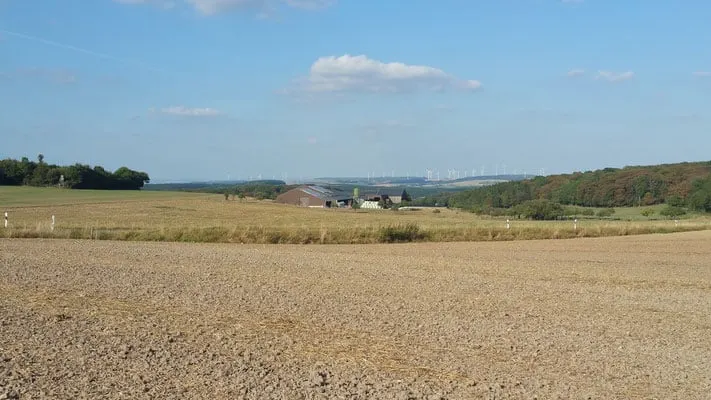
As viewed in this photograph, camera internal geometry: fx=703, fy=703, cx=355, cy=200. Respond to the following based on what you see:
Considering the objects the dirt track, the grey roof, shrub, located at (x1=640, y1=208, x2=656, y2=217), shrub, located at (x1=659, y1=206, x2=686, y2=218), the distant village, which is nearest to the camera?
the dirt track

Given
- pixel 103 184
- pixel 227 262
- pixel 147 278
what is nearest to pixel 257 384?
pixel 147 278

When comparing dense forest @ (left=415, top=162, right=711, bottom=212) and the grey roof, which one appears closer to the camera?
dense forest @ (left=415, top=162, right=711, bottom=212)

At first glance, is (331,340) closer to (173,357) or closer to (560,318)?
(173,357)

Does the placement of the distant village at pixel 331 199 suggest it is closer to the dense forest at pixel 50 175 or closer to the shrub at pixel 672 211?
the dense forest at pixel 50 175

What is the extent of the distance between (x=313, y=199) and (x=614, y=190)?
3463 centimetres

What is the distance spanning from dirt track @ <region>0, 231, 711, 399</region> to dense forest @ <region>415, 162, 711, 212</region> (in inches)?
2066

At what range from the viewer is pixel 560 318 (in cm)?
1128

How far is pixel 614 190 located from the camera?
77.2m

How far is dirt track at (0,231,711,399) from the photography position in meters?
6.79

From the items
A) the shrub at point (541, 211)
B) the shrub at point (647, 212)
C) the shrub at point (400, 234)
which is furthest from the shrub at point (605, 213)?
the shrub at point (400, 234)

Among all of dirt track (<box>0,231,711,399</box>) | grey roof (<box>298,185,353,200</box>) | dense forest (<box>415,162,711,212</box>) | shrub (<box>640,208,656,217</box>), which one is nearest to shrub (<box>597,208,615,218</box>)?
shrub (<box>640,208,656,217</box>)

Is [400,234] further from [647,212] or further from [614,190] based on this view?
[614,190]

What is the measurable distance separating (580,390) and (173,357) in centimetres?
420

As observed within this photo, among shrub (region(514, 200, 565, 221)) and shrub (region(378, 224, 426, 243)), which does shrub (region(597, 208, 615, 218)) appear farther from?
shrub (region(378, 224, 426, 243))
